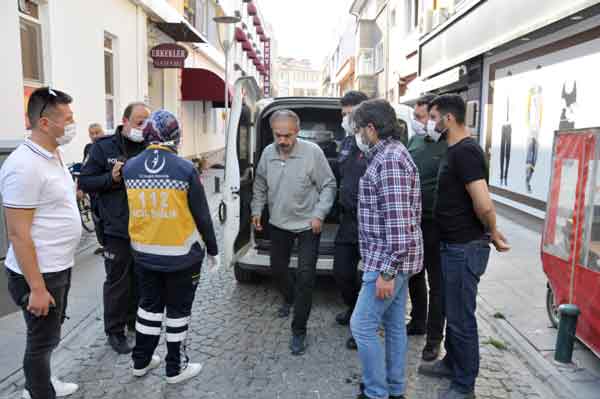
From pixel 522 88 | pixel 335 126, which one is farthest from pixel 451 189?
pixel 522 88

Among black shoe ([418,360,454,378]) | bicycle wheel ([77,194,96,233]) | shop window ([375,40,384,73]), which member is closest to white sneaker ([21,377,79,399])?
black shoe ([418,360,454,378])

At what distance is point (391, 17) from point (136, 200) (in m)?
22.8

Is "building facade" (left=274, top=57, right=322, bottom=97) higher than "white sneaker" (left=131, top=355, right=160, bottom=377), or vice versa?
"building facade" (left=274, top=57, right=322, bottom=97)

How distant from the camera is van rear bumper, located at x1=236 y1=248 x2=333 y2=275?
5098 mm

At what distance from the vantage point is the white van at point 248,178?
15.7 ft

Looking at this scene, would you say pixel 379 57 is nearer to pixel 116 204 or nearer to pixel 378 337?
pixel 116 204

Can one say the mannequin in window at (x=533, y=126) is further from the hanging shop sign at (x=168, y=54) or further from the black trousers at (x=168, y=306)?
the hanging shop sign at (x=168, y=54)

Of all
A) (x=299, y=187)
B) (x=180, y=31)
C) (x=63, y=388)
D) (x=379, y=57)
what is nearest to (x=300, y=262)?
(x=299, y=187)

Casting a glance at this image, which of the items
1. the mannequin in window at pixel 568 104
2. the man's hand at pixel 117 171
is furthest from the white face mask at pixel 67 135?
the mannequin in window at pixel 568 104

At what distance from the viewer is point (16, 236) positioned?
265 centimetres

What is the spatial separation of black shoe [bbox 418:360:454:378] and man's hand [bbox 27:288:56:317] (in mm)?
2593

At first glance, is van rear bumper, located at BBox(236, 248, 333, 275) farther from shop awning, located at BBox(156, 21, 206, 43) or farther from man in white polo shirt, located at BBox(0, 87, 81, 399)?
shop awning, located at BBox(156, 21, 206, 43)

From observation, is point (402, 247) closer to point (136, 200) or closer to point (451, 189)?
point (451, 189)

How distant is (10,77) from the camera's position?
6.14m
